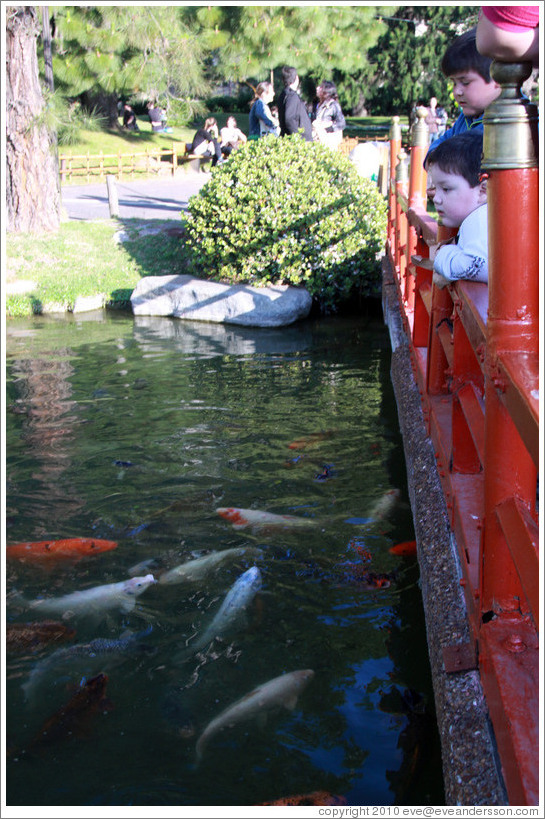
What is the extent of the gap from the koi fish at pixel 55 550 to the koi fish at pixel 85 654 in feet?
2.43

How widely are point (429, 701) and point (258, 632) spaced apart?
88cm

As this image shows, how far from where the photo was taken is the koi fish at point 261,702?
125 inches

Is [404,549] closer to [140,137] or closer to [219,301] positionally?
[219,301]

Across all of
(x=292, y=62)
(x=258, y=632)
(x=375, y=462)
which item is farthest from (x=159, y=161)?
(x=258, y=632)

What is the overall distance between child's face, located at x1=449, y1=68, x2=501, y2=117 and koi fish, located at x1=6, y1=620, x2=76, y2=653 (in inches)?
132

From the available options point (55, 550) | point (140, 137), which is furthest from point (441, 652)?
point (140, 137)

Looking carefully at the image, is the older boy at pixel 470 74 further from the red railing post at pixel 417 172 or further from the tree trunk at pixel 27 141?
the tree trunk at pixel 27 141

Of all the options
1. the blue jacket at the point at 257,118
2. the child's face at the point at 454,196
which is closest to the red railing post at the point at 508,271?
the child's face at the point at 454,196

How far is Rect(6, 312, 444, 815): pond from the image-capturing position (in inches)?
118

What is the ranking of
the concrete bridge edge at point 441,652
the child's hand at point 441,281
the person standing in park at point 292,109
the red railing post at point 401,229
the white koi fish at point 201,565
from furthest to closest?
the person standing in park at point 292,109, the red railing post at point 401,229, the white koi fish at point 201,565, the child's hand at point 441,281, the concrete bridge edge at point 441,652

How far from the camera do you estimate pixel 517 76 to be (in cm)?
184

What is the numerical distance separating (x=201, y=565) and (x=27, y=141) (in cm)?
1078

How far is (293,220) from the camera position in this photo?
10062 millimetres

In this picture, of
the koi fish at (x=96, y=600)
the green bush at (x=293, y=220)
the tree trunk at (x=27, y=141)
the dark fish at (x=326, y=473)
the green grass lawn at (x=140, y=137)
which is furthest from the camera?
the green grass lawn at (x=140, y=137)
